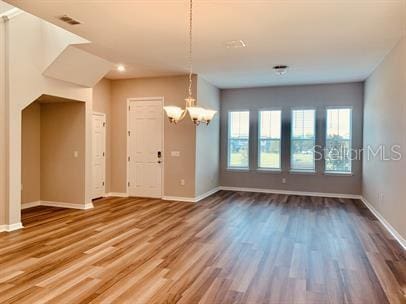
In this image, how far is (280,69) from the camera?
20.7ft

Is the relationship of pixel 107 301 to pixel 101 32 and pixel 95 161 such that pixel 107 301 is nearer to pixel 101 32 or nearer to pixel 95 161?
pixel 101 32

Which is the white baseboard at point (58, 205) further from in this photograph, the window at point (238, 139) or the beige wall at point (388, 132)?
the beige wall at point (388, 132)

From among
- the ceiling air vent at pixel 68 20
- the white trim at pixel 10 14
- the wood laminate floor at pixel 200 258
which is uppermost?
the white trim at pixel 10 14

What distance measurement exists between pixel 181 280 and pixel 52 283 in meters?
1.24

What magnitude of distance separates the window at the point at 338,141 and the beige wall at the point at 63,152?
6043mm

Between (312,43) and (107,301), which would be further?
(312,43)

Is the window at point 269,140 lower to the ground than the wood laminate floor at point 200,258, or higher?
higher

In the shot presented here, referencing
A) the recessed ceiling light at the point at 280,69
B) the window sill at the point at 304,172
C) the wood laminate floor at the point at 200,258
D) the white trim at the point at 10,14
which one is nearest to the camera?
the wood laminate floor at the point at 200,258

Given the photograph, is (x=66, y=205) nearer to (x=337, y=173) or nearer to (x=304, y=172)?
(x=304, y=172)

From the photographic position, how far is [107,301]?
260 cm

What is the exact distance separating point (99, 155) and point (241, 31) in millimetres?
4715

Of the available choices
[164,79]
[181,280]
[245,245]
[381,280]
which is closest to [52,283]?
[181,280]

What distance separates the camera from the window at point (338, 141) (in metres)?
7.87

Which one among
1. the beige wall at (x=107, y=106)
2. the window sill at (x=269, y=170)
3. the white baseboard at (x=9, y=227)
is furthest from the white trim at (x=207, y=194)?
the white baseboard at (x=9, y=227)
